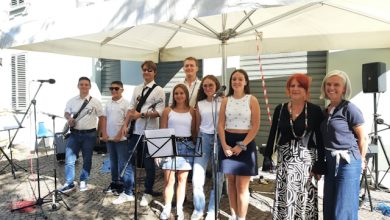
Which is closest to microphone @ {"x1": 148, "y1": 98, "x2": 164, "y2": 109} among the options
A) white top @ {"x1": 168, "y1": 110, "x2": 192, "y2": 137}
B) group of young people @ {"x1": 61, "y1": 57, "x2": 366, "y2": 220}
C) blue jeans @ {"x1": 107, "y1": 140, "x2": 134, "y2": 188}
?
group of young people @ {"x1": 61, "y1": 57, "x2": 366, "y2": 220}

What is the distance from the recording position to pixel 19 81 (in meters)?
11.7

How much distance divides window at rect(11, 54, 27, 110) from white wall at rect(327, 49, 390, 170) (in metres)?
9.97

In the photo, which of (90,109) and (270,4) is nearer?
(270,4)

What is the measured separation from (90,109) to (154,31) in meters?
1.74

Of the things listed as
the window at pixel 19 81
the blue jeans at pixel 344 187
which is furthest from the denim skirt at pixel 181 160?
the window at pixel 19 81

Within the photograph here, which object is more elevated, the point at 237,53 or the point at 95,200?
the point at 237,53

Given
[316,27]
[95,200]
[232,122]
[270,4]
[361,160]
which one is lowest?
[95,200]

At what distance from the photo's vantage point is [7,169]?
743 cm

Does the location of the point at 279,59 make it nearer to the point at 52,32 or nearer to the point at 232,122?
the point at 232,122

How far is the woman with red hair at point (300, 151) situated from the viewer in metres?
3.18

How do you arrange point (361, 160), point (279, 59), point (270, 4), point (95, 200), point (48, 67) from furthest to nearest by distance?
point (48, 67) < point (279, 59) < point (95, 200) < point (361, 160) < point (270, 4)

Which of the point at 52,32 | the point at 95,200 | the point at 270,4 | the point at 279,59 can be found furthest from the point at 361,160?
the point at 279,59

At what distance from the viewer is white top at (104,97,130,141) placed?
504cm

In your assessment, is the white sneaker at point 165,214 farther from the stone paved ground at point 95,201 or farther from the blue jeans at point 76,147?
the blue jeans at point 76,147
